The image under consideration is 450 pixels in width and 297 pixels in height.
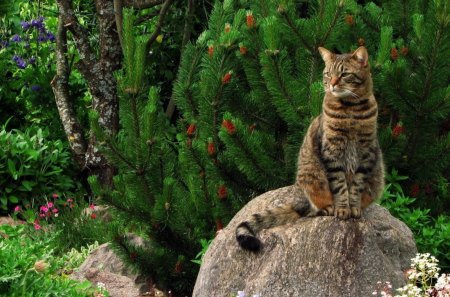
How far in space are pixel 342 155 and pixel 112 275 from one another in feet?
8.54

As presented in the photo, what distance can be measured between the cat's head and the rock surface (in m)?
2.50

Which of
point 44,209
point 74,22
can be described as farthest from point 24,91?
point 44,209

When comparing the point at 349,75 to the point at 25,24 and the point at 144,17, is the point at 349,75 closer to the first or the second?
the point at 144,17

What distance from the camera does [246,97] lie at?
7.50m

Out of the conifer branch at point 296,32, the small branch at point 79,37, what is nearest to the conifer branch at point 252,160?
the conifer branch at point 296,32

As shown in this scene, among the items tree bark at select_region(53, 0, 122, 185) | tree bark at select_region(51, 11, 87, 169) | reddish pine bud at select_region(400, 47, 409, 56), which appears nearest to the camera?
reddish pine bud at select_region(400, 47, 409, 56)

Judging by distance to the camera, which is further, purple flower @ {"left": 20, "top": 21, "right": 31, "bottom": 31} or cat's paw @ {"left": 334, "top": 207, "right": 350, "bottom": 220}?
purple flower @ {"left": 20, "top": 21, "right": 31, "bottom": 31}

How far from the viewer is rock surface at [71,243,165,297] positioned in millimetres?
7108

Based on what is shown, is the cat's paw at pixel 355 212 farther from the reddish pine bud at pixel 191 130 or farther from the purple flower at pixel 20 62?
the purple flower at pixel 20 62

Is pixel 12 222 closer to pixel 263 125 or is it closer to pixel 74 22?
pixel 74 22

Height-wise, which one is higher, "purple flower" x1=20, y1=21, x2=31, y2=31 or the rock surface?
"purple flower" x1=20, y1=21, x2=31, y2=31

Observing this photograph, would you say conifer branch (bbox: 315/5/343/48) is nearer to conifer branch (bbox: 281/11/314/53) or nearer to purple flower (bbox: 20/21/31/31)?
conifer branch (bbox: 281/11/314/53)

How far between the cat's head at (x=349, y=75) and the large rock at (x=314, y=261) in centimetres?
85

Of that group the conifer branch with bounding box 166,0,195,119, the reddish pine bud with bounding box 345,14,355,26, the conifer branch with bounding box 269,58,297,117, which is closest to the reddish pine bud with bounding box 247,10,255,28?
the conifer branch with bounding box 269,58,297,117
